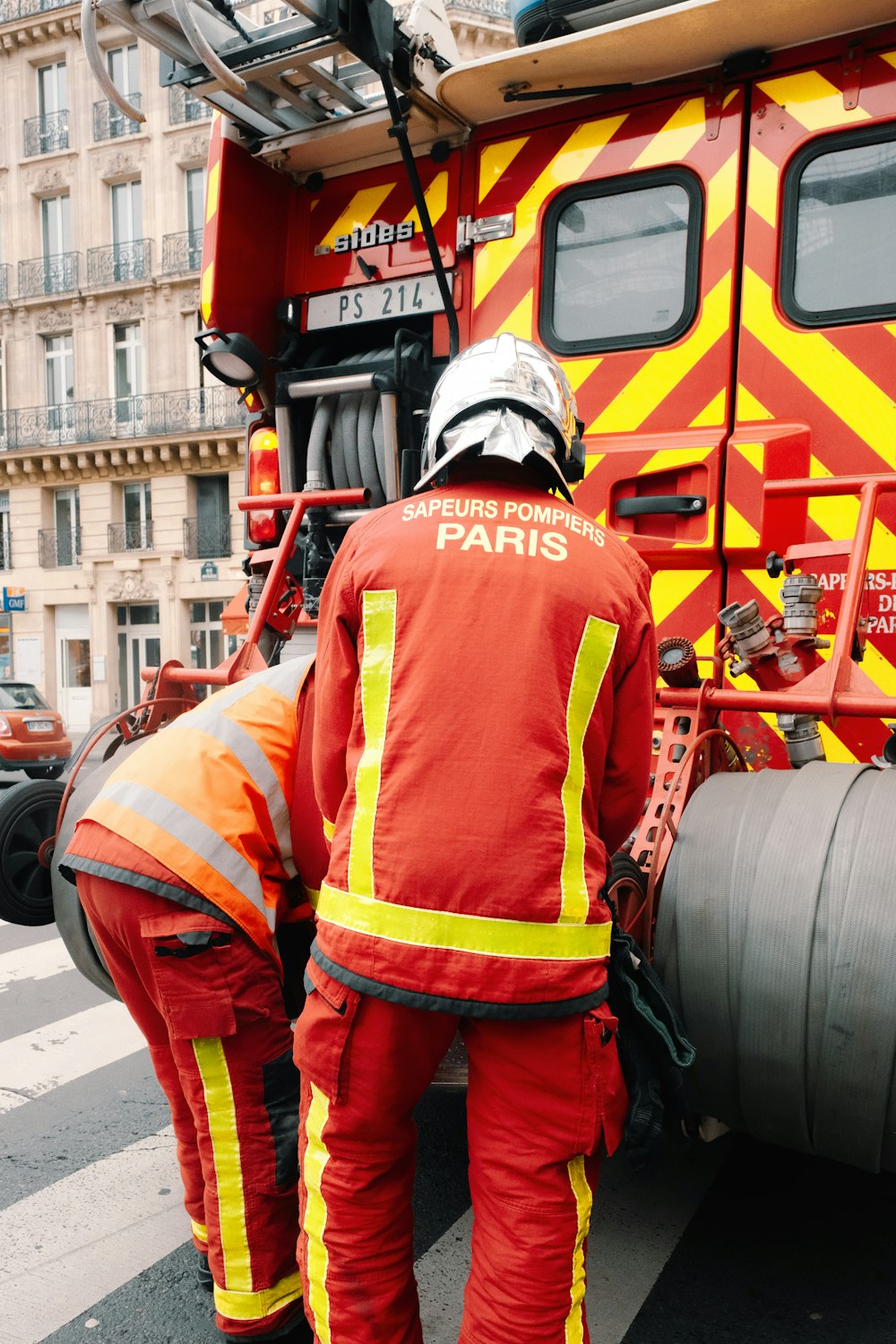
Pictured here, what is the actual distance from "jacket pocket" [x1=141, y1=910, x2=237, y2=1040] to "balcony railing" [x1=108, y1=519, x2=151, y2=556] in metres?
24.3

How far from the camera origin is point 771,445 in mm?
2875

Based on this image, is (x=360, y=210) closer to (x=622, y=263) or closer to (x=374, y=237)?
(x=374, y=237)

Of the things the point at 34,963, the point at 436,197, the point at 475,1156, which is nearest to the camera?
the point at 475,1156

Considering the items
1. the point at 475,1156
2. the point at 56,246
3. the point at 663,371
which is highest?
the point at 56,246

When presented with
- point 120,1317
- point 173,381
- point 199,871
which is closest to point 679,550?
point 199,871

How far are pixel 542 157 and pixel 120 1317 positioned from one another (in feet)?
10.9

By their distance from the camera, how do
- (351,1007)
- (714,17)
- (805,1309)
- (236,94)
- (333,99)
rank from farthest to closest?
(333,99) < (236,94) < (714,17) < (805,1309) < (351,1007)

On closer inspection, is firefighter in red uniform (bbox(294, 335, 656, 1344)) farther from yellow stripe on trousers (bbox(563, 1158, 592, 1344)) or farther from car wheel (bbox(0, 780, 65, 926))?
car wheel (bbox(0, 780, 65, 926))

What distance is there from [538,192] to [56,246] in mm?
27050

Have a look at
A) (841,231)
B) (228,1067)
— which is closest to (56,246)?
(841,231)

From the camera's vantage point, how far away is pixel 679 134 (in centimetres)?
306

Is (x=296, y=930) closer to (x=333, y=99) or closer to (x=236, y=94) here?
(x=236, y=94)

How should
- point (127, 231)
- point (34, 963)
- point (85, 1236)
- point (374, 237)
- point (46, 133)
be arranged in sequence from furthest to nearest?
point (46, 133) → point (127, 231) → point (34, 963) → point (374, 237) → point (85, 1236)

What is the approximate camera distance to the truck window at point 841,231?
9.35ft
